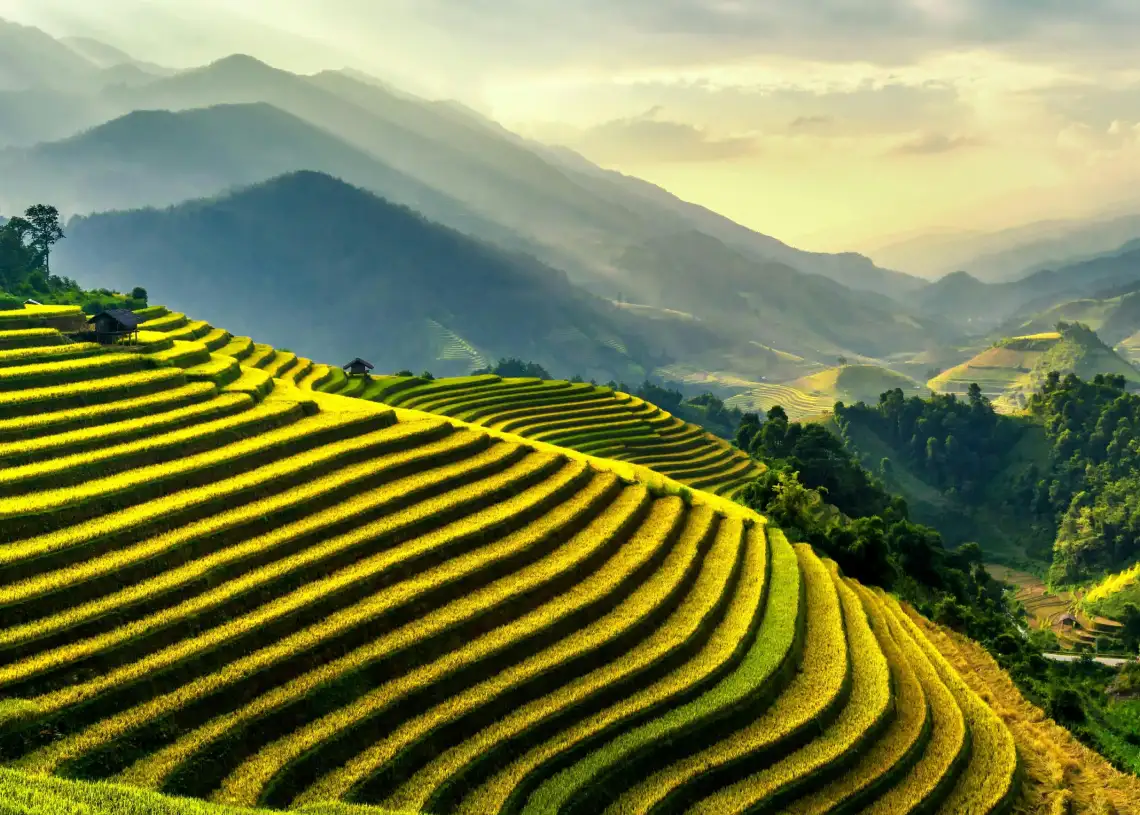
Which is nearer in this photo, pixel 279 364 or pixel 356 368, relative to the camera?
pixel 279 364

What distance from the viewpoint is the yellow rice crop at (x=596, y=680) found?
559 inches

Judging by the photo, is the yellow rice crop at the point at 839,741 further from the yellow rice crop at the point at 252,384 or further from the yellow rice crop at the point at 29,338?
the yellow rice crop at the point at 29,338

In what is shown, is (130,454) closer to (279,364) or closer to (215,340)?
(215,340)

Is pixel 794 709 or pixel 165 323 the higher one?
pixel 165 323

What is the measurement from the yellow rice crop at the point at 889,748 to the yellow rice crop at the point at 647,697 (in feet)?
10.7

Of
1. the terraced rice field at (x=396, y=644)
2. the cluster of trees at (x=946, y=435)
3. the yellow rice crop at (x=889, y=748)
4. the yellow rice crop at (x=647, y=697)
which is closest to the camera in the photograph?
the terraced rice field at (x=396, y=644)

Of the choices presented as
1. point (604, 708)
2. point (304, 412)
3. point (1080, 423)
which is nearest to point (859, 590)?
point (604, 708)

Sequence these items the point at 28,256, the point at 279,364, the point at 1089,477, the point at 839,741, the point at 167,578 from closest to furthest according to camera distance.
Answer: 1. the point at 167,578
2. the point at 839,741
3. the point at 279,364
4. the point at 28,256
5. the point at 1089,477

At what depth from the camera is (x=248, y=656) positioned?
15617mm

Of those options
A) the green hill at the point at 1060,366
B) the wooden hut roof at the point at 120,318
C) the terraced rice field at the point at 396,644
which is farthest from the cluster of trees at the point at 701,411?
the terraced rice field at the point at 396,644

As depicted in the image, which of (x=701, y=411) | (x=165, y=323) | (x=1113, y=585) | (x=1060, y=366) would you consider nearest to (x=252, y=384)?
(x=165, y=323)

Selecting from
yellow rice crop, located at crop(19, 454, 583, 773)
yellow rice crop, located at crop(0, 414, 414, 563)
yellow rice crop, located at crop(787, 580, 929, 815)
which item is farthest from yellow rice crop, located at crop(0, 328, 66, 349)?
yellow rice crop, located at crop(787, 580, 929, 815)

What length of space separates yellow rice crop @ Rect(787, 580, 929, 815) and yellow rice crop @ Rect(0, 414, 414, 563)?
598 inches

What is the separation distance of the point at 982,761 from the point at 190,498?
64.4 feet
